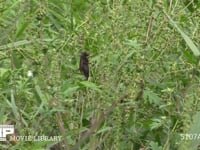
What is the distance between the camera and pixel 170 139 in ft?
9.31

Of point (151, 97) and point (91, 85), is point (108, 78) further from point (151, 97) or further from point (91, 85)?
point (151, 97)

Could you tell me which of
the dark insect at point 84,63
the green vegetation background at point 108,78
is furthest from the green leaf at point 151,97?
the dark insect at point 84,63

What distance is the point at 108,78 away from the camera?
8.88ft

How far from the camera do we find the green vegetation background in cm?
271

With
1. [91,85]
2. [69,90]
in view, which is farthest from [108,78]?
[69,90]

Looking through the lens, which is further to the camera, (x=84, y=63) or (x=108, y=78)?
(x=84, y=63)

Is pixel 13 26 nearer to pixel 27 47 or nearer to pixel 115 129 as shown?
pixel 27 47

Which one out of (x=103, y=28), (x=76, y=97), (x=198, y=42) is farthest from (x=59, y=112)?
(x=198, y=42)

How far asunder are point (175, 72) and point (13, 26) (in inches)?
29.2

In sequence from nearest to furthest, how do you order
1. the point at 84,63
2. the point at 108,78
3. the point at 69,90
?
the point at 108,78
the point at 69,90
the point at 84,63

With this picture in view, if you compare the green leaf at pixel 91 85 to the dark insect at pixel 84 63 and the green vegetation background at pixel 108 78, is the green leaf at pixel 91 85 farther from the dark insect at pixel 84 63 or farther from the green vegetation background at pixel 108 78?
the dark insect at pixel 84 63

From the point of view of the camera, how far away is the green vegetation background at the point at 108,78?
107 inches

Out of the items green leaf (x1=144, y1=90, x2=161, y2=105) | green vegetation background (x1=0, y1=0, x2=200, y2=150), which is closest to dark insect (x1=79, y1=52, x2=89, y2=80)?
green vegetation background (x1=0, y1=0, x2=200, y2=150)

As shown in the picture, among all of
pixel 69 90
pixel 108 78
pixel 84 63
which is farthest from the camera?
pixel 84 63
